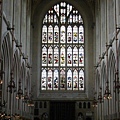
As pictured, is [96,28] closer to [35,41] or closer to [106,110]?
[35,41]

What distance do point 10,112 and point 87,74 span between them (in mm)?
18868

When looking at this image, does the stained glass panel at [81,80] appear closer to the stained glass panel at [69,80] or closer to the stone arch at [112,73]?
the stained glass panel at [69,80]

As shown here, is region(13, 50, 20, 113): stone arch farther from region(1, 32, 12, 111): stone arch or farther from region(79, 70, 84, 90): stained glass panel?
region(79, 70, 84, 90): stained glass panel

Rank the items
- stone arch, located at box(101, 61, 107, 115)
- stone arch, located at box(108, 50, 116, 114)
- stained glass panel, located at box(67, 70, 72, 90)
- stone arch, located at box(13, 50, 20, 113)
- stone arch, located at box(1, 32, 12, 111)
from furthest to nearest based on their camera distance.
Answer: stained glass panel, located at box(67, 70, 72, 90) → stone arch, located at box(101, 61, 107, 115) → stone arch, located at box(108, 50, 116, 114) → stone arch, located at box(13, 50, 20, 113) → stone arch, located at box(1, 32, 12, 111)

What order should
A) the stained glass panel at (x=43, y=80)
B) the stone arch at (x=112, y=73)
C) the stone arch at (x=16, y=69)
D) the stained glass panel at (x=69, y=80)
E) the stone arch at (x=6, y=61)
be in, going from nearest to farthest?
the stone arch at (x=6, y=61) → the stone arch at (x=16, y=69) → the stone arch at (x=112, y=73) → the stained glass panel at (x=43, y=80) → the stained glass panel at (x=69, y=80)

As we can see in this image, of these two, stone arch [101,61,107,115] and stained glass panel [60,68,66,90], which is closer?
stone arch [101,61,107,115]

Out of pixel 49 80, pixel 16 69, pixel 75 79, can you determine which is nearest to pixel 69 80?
pixel 75 79

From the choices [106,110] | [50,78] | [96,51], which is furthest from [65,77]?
[106,110]

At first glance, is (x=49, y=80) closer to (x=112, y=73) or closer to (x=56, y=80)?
(x=56, y=80)

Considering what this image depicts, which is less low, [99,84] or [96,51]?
[96,51]

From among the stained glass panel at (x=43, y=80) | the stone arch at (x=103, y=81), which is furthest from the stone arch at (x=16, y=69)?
the stained glass panel at (x=43, y=80)

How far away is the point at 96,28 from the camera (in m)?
47.3

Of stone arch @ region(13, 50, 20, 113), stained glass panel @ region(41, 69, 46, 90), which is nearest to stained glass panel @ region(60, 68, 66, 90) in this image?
stained glass panel @ region(41, 69, 46, 90)

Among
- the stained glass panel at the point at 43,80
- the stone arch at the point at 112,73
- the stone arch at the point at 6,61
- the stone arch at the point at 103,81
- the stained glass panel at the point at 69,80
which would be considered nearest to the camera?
the stone arch at the point at 6,61
